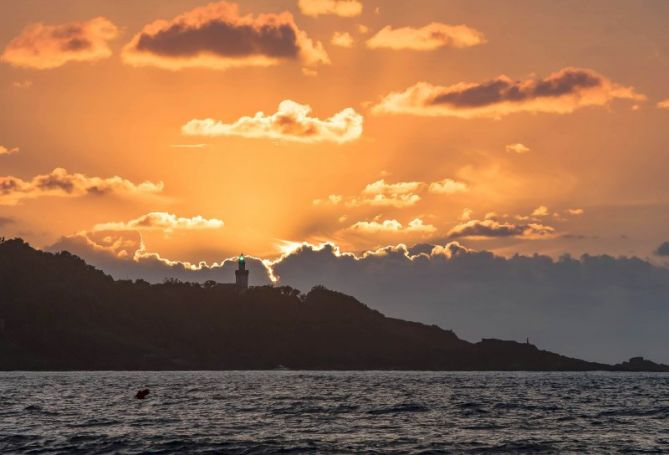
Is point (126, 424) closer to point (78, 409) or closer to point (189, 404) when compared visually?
point (78, 409)

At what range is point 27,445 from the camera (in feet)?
297

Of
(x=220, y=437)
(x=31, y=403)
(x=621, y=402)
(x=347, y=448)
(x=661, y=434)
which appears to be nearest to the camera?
(x=347, y=448)

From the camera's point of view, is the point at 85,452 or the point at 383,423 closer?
the point at 85,452

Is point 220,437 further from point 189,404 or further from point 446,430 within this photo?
point 189,404

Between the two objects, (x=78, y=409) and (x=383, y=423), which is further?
(x=78, y=409)

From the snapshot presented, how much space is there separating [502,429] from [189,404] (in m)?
59.3

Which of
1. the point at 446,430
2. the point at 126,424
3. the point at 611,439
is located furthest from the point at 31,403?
the point at 611,439

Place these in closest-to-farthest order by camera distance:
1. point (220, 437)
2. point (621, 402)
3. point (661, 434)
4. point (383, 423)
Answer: point (220, 437) < point (661, 434) < point (383, 423) < point (621, 402)

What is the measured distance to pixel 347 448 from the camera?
91.9 m

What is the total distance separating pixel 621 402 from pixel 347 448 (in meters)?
103

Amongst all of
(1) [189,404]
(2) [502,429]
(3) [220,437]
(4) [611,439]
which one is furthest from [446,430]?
(1) [189,404]

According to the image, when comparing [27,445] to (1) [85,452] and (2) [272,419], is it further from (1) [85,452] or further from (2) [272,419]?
(2) [272,419]

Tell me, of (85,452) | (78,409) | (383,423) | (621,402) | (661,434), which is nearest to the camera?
(85,452)

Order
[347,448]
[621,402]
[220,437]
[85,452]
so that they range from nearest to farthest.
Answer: [85,452], [347,448], [220,437], [621,402]
